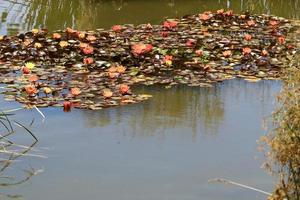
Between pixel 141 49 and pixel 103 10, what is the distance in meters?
2.70

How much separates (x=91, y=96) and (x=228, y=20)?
293cm

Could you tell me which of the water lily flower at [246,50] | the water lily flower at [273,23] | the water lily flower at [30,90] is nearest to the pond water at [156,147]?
the water lily flower at [30,90]

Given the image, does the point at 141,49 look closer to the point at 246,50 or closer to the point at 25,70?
the point at 246,50

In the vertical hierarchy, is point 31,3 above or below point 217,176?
above

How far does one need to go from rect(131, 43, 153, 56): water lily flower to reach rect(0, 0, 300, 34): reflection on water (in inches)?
58.3

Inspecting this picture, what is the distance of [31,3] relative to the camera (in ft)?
26.8

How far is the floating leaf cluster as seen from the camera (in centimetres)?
451

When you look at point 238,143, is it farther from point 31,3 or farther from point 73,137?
point 31,3

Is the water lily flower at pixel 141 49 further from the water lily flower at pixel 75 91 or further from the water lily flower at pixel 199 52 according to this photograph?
the water lily flower at pixel 75 91

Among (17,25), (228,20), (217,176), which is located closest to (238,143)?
(217,176)

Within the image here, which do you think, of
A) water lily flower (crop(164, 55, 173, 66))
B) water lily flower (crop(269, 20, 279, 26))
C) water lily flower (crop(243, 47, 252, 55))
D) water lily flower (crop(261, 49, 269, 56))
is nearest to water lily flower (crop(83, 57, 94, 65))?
water lily flower (crop(164, 55, 173, 66))

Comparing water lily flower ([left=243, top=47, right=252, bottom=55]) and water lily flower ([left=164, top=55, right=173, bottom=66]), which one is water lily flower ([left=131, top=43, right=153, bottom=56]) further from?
water lily flower ([left=243, top=47, right=252, bottom=55])

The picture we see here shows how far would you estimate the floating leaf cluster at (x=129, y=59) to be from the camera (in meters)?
4.51

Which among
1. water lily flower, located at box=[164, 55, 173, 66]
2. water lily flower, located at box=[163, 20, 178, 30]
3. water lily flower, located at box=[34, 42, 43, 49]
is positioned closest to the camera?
water lily flower, located at box=[164, 55, 173, 66]
